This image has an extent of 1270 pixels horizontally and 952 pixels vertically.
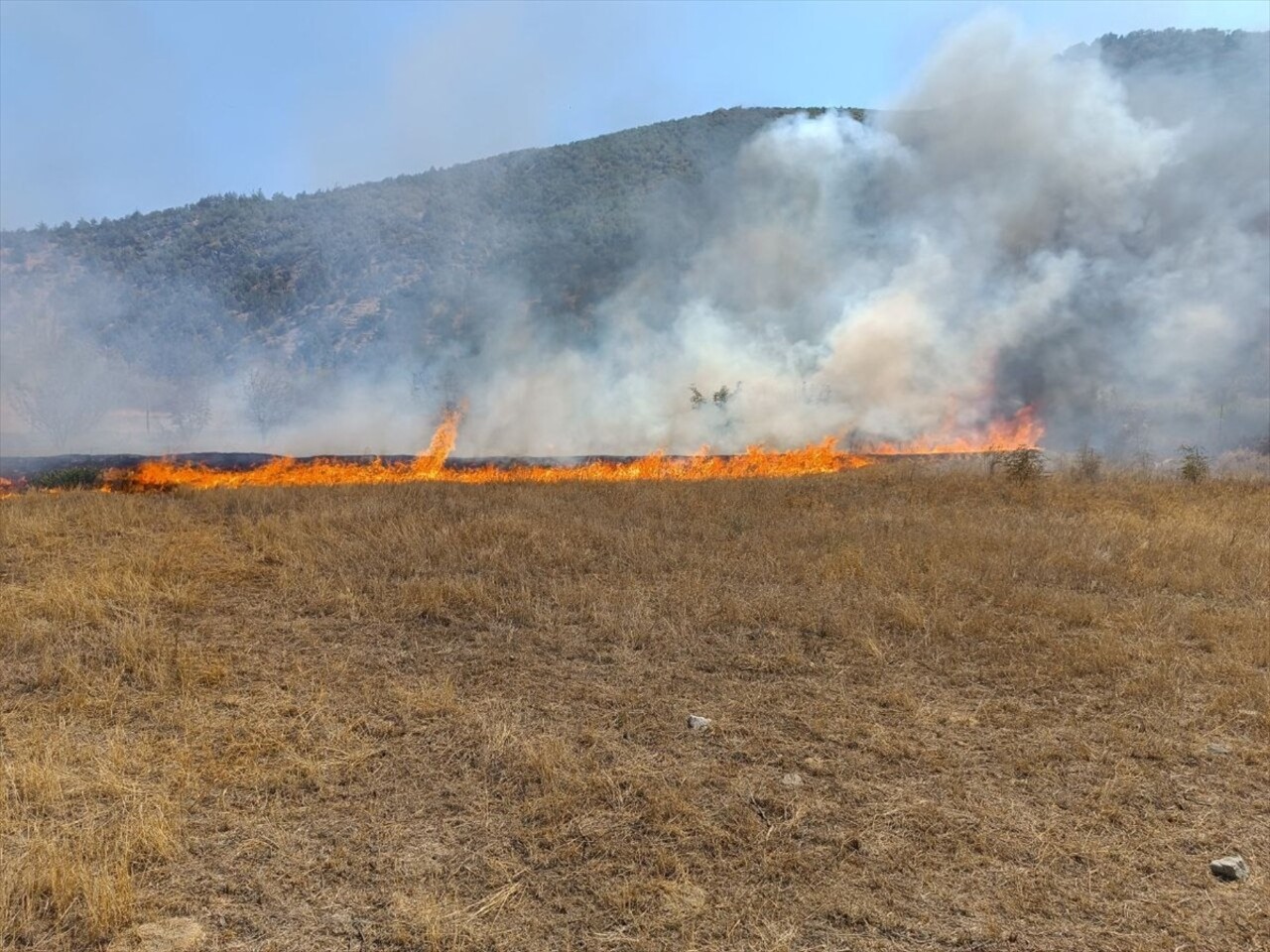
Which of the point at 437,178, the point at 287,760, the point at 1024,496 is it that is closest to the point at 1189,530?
the point at 1024,496

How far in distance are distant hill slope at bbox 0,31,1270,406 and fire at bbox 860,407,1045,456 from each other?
20697 mm

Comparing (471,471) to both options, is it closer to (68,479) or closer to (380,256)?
(68,479)

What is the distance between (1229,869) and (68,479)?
1962 centimetres

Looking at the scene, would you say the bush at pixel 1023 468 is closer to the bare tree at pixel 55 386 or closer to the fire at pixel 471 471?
the fire at pixel 471 471

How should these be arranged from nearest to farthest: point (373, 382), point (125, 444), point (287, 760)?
point (287, 760) → point (125, 444) → point (373, 382)

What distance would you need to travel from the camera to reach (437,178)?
69438 millimetres

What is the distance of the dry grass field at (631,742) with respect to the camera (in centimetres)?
312

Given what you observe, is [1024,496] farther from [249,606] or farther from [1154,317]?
[1154,317]

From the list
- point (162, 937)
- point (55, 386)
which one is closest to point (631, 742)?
point (162, 937)

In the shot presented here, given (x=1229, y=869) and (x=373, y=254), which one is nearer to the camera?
(x=1229, y=869)

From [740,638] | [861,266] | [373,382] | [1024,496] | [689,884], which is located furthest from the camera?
[373,382]

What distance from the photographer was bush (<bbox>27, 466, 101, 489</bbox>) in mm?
15648

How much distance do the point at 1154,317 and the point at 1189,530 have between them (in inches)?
1043

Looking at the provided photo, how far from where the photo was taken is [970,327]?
30.1 metres
